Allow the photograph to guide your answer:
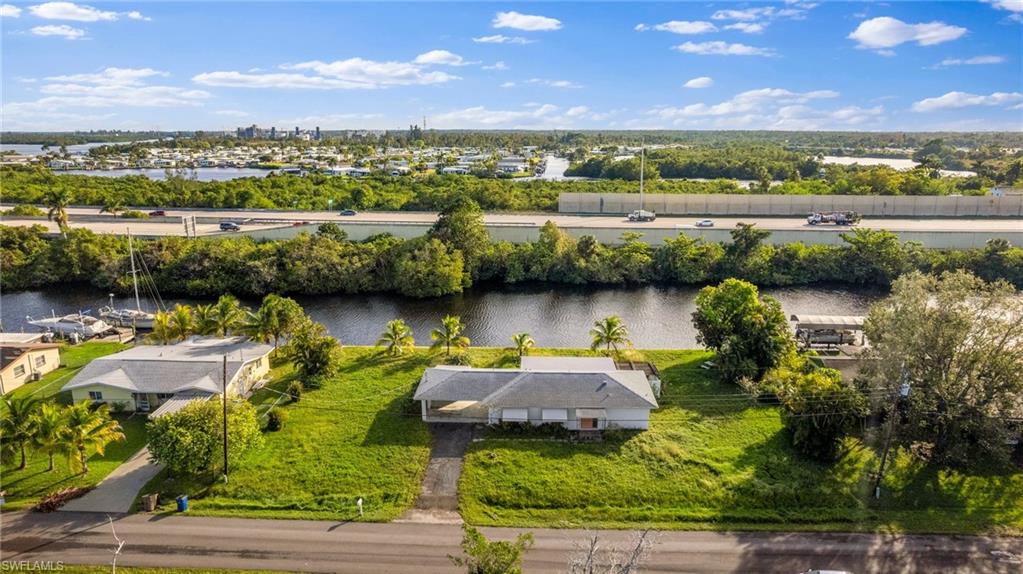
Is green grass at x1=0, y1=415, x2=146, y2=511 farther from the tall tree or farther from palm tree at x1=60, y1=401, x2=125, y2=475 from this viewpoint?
the tall tree

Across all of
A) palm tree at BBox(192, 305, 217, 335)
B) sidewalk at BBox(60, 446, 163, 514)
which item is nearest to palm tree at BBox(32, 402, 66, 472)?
sidewalk at BBox(60, 446, 163, 514)

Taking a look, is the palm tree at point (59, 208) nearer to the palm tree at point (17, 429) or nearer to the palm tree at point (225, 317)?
the palm tree at point (225, 317)

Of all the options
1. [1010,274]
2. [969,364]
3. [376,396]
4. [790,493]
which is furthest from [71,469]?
[1010,274]

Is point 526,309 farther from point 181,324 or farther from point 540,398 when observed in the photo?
point 181,324

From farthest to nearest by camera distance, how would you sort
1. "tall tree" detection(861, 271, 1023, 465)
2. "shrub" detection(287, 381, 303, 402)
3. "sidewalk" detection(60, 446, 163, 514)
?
"shrub" detection(287, 381, 303, 402) → "tall tree" detection(861, 271, 1023, 465) → "sidewalk" detection(60, 446, 163, 514)

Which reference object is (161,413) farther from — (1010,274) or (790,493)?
(1010,274)
